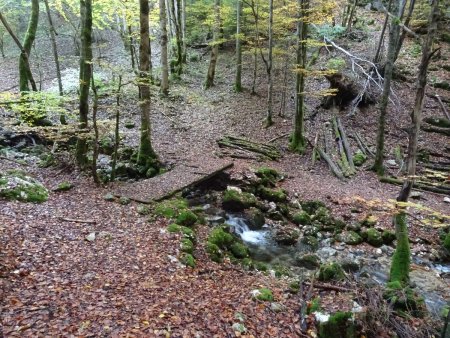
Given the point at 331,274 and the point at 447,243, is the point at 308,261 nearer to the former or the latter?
the point at 331,274

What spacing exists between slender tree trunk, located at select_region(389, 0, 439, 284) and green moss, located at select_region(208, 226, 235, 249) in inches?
137

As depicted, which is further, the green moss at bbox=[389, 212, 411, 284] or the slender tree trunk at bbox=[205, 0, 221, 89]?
the slender tree trunk at bbox=[205, 0, 221, 89]

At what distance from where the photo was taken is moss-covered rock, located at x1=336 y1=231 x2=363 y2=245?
9117 millimetres

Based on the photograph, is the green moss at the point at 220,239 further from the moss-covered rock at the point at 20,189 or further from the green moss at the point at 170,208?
the moss-covered rock at the point at 20,189

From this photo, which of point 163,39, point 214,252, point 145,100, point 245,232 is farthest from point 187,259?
point 163,39

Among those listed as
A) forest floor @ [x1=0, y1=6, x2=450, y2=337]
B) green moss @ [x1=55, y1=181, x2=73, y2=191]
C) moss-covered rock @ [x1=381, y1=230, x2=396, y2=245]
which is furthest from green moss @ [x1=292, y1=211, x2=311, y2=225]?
green moss @ [x1=55, y1=181, x2=73, y2=191]

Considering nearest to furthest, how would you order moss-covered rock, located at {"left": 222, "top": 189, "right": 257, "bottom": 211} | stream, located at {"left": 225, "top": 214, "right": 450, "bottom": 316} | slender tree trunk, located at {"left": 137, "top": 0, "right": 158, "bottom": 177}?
stream, located at {"left": 225, "top": 214, "right": 450, "bottom": 316} < slender tree trunk, located at {"left": 137, "top": 0, "right": 158, "bottom": 177} < moss-covered rock, located at {"left": 222, "top": 189, "right": 257, "bottom": 211}

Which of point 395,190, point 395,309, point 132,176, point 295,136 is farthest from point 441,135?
point 132,176

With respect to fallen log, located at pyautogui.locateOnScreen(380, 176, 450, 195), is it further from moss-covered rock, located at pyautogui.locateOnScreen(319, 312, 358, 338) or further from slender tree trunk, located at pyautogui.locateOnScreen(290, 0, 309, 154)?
moss-covered rock, located at pyautogui.locateOnScreen(319, 312, 358, 338)

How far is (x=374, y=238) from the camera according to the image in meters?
9.09

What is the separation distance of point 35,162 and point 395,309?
10.8 metres

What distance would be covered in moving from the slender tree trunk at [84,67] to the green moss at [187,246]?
470 centimetres

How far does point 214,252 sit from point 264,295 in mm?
1729

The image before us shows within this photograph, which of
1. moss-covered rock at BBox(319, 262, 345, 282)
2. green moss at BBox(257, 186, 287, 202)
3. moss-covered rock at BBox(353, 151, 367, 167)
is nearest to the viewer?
moss-covered rock at BBox(319, 262, 345, 282)
